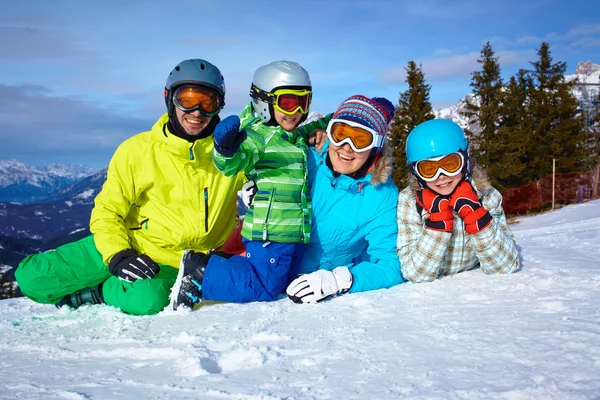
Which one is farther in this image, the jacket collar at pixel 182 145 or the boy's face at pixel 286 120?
the boy's face at pixel 286 120

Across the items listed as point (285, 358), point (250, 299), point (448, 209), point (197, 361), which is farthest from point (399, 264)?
point (197, 361)

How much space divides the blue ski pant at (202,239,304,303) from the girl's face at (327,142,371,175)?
0.72 m

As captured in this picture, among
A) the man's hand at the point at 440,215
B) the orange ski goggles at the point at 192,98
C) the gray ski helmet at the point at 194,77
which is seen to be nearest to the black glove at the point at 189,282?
the orange ski goggles at the point at 192,98

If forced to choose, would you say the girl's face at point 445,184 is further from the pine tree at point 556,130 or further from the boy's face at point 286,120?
the pine tree at point 556,130

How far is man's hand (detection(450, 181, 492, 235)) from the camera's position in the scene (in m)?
3.43

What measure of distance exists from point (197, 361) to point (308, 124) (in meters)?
2.54

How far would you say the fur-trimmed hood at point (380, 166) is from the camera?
12.6 feet

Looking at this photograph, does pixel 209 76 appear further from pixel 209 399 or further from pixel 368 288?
pixel 209 399

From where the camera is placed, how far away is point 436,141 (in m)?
3.58

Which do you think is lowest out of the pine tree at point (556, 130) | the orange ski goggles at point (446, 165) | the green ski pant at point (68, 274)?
the green ski pant at point (68, 274)

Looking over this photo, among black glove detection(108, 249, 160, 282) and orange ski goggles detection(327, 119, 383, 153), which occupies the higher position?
orange ski goggles detection(327, 119, 383, 153)

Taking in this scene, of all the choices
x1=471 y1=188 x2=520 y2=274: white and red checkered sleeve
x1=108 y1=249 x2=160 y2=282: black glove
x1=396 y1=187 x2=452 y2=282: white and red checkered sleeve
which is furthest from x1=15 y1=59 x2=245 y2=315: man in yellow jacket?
x1=471 y1=188 x2=520 y2=274: white and red checkered sleeve

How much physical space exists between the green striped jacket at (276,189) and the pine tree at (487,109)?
81.9 feet

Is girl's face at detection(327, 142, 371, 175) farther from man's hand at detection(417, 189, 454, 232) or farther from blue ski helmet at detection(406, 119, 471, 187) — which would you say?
man's hand at detection(417, 189, 454, 232)
